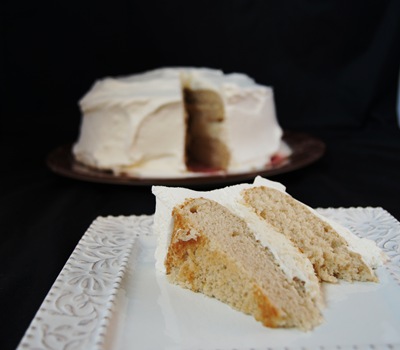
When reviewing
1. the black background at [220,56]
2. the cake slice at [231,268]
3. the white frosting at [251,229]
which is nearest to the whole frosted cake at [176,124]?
the black background at [220,56]

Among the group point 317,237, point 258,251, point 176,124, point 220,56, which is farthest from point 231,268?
point 220,56

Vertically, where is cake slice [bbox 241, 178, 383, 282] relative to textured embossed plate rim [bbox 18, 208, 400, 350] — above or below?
above

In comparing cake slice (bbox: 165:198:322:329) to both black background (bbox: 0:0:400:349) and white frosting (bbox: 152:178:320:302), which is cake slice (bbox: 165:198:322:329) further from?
black background (bbox: 0:0:400:349)

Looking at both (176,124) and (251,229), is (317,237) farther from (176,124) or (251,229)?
(176,124)

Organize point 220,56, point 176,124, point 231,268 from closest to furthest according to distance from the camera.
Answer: point 231,268 < point 176,124 < point 220,56

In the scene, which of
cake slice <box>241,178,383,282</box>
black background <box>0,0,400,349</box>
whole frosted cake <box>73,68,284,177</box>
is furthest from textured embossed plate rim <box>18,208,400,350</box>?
black background <box>0,0,400,349</box>

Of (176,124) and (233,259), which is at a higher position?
(233,259)
